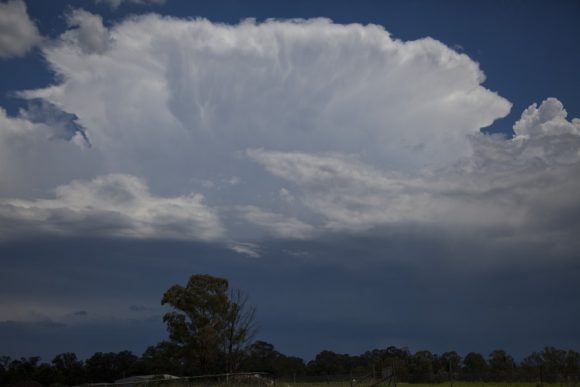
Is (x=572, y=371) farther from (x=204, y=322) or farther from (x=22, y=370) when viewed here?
(x=22, y=370)

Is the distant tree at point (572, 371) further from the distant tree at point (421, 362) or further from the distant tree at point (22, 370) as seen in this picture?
the distant tree at point (22, 370)

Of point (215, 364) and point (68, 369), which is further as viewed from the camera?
point (68, 369)

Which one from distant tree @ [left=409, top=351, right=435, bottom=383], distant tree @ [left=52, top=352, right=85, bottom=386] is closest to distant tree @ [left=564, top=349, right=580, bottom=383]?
distant tree @ [left=409, top=351, right=435, bottom=383]

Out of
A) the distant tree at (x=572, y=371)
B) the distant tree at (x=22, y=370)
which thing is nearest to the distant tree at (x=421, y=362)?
the distant tree at (x=572, y=371)

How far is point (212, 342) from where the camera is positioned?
2384 inches

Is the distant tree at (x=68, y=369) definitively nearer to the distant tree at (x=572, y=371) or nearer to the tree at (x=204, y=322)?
the tree at (x=204, y=322)

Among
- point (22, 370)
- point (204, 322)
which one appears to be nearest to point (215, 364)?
point (204, 322)

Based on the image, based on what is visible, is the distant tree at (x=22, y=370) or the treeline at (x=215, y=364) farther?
the distant tree at (x=22, y=370)

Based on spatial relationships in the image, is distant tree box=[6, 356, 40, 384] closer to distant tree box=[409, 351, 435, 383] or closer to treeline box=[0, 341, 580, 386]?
treeline box=[0, 341, 580, 386]

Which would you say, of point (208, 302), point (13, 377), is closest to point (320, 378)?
point (208, 302)

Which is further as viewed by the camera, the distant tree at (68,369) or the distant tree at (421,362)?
the distant tree at (68,369)

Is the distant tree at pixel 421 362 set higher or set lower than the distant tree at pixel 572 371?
higher

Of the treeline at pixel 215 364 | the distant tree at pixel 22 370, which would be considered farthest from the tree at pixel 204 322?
the distant tree at pixel 22 370

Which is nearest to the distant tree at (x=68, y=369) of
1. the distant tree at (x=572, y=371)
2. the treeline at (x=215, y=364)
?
the treeline at (x=215, y=364)
